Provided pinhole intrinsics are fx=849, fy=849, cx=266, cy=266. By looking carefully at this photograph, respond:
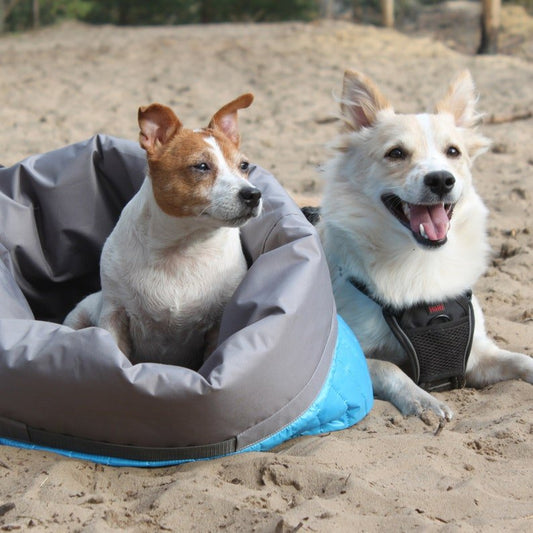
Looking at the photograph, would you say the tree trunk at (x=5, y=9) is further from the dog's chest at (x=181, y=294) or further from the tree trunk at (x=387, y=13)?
the dog's chest at (x=181, y=294)

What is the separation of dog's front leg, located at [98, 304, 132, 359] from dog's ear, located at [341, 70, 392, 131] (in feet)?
5.22

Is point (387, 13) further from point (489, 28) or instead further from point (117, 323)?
point (117, 323)

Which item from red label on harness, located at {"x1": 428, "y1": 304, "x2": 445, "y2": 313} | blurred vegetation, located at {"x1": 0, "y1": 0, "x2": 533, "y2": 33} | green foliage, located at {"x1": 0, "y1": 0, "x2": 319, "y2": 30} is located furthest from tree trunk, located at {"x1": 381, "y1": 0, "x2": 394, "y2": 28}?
red label on harness, located at {"x1": 428, "y1": 304, "x2": 445, "y2": 313}

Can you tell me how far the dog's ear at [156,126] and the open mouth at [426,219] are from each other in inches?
44.3

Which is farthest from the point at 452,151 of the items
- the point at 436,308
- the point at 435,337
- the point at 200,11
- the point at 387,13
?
the point at 200,11

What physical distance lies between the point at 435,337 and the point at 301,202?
1.84m

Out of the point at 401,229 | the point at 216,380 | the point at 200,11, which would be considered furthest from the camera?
the point at 200,11

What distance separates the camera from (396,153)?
420cm

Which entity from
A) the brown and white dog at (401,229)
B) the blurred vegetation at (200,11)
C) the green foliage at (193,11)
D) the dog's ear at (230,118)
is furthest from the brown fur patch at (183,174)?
the green foliage at (193,11)

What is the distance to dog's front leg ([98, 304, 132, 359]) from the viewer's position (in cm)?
399

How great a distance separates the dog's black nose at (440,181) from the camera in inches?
152

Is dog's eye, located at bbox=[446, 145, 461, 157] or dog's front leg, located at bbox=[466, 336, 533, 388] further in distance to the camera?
dog's eye, located at bbox=[446, 145, 461, 157]

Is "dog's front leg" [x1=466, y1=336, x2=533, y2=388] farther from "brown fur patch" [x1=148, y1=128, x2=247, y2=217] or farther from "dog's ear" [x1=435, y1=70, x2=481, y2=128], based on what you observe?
"brown fur patch" [x1=148, y1=128, x2=247, y2=217]

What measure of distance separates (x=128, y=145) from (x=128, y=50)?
7723mm
